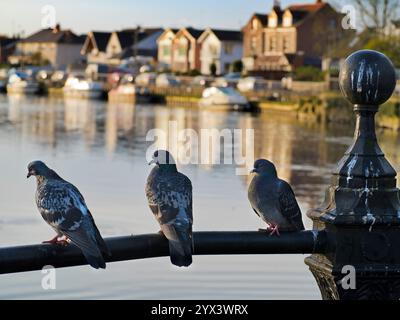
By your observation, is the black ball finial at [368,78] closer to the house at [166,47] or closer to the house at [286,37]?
the house at [286,37]

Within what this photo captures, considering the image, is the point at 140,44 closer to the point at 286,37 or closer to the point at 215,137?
the point at 286,37

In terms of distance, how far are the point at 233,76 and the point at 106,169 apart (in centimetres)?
6084

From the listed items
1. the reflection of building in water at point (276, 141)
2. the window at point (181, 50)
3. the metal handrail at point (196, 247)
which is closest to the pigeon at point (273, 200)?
the metal handrail at point (196, 247)

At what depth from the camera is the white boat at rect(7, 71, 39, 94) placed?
10456 cm

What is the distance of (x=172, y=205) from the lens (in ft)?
14.2

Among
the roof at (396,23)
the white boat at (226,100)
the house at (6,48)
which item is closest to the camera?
the roof at (396,23)

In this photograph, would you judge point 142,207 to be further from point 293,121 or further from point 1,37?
point 1,37

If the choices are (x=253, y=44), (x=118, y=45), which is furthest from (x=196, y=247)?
(x=118, y=45)

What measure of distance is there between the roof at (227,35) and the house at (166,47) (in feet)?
25.2

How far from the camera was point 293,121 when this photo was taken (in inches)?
2537

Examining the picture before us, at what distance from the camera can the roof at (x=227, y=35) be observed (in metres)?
110

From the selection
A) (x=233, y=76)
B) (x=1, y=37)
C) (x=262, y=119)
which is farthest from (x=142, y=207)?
(x=1, y=37)

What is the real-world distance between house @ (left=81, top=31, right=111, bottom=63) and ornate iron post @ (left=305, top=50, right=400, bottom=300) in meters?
129

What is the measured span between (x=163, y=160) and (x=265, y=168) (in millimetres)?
597
